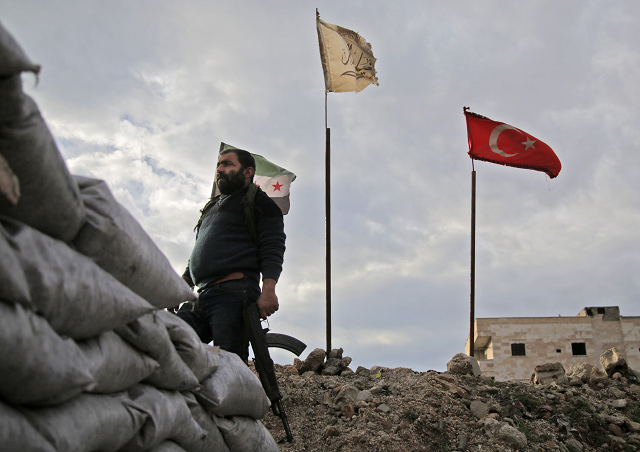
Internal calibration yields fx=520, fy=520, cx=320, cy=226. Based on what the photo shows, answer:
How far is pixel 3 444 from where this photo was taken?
1215mm

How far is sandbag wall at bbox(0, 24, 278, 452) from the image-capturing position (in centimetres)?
123

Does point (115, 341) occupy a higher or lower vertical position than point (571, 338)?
lower

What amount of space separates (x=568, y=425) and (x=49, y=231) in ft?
17.1

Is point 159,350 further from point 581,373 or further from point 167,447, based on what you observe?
point 581,373

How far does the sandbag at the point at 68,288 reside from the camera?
51.3 inches

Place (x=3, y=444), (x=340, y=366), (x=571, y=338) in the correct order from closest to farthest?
(x=3, y=444), (x=340, y=366), (x=571, y=338)

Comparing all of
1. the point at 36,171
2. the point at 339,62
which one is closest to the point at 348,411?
the point at 36,171

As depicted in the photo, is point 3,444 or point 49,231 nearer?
point 3,444

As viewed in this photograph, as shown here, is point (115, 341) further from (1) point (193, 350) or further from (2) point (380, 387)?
(2) point (380, 387)

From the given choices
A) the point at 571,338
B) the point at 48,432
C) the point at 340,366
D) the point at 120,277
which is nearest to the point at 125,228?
the point at 120,277

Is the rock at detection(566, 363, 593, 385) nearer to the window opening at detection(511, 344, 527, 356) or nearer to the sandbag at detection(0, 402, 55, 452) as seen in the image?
the sandbag at detection(0, 402, 55, 452)

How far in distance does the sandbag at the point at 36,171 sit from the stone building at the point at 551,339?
28445 millimetres

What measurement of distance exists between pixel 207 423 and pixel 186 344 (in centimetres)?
41

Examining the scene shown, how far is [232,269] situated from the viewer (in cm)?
355
